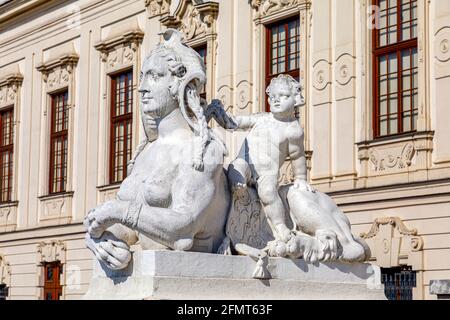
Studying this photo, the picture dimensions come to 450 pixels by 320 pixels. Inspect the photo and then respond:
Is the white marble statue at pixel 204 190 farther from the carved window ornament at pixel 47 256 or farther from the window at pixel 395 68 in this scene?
the carved window ornament at pixel 47 256

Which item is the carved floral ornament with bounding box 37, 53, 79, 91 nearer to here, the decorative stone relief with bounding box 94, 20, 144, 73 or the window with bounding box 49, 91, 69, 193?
the window with bounding box 49, 91, 69, 193

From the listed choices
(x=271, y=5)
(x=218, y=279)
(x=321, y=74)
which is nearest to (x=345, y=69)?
(x=321, y=74)

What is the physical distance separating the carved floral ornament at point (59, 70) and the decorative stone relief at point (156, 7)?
3523mm

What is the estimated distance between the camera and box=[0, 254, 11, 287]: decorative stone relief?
30064 millimetres

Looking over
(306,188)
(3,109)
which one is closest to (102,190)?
(3,109)

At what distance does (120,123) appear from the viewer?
2648cm

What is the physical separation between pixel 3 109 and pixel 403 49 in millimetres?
15963

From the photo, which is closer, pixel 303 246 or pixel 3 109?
pixel 303 246

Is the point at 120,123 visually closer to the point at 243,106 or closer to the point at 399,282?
the point at 243,106

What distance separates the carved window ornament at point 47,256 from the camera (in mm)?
27906

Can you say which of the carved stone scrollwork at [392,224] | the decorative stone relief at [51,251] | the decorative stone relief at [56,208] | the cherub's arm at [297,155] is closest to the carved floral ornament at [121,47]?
the decorative stone relief at [56,208]

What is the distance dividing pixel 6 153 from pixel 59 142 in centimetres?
311
